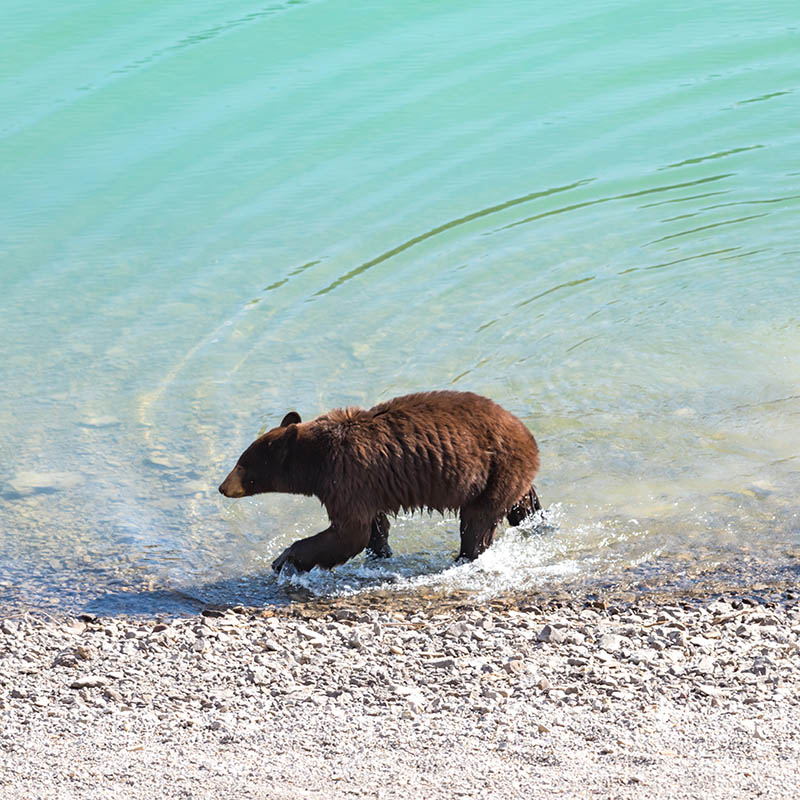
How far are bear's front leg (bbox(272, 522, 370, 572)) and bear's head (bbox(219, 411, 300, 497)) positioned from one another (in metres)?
0.45

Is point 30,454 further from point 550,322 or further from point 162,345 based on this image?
point 550,322

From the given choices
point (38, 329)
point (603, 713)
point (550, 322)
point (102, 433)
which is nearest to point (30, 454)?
point (102, 433)

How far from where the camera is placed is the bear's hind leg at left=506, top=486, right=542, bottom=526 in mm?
8273

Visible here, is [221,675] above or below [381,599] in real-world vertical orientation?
above

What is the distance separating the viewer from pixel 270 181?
16188mm

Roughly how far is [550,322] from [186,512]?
4.72m

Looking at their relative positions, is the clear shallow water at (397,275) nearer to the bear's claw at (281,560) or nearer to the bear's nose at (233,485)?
the bear's claw at (281,560)

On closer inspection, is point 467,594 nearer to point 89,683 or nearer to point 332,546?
point 332,546

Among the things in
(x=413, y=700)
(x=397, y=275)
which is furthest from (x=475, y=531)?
(x=397, y=275)

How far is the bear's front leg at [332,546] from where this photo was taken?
759 centimetres

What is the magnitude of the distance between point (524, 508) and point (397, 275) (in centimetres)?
556

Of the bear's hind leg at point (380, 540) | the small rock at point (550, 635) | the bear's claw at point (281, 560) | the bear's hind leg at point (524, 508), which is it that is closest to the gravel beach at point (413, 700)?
the small rock at point (550, 635)

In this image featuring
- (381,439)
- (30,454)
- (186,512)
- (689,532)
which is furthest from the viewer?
(30,454)

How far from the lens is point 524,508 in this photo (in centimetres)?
830
